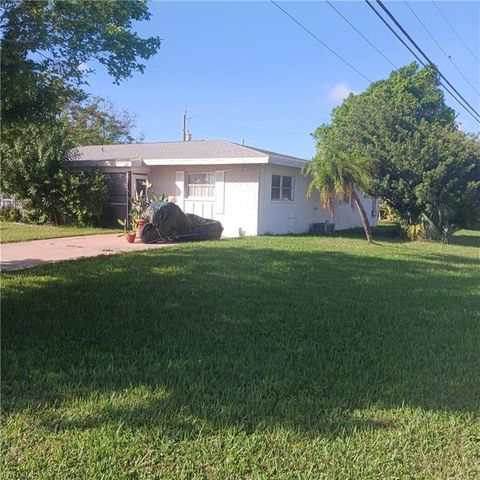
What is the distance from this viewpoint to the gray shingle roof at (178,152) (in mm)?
17244

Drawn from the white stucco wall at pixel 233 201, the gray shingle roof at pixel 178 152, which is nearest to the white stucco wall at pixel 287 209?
the white stucco wall at pixel 233 201

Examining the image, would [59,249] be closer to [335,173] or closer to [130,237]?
[130,237]

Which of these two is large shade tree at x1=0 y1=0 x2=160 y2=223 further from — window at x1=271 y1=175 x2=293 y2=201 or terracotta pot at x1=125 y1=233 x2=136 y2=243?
window at x1=271 y1=175 x2=293 y2=201

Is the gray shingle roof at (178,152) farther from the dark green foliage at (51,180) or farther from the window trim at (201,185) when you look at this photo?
the dark green foliage at (51,180)

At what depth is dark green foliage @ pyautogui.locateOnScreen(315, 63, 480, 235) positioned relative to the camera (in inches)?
725

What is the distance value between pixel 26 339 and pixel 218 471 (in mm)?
2662

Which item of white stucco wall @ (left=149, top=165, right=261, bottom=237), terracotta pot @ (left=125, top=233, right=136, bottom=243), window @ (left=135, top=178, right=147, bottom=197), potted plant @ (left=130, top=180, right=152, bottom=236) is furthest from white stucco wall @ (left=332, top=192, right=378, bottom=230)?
terracotta pot @ (left=125, top=233, right=136, bottom=243)

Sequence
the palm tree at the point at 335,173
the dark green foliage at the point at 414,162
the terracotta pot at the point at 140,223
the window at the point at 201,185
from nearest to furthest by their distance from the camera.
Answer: the terracotta pot at the point at 140,223, the palm tree at the point at 335,173, the window at the point at 201,185, the dark green foliage at the point at 414,162

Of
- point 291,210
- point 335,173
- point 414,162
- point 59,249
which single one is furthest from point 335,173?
point 59,249

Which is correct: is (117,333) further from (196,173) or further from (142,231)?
(196,173)

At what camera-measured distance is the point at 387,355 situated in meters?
4.93

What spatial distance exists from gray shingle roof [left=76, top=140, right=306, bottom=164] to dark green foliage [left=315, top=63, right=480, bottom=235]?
2.93 meters

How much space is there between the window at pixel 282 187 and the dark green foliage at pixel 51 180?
5806 mm

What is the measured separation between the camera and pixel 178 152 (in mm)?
19250
